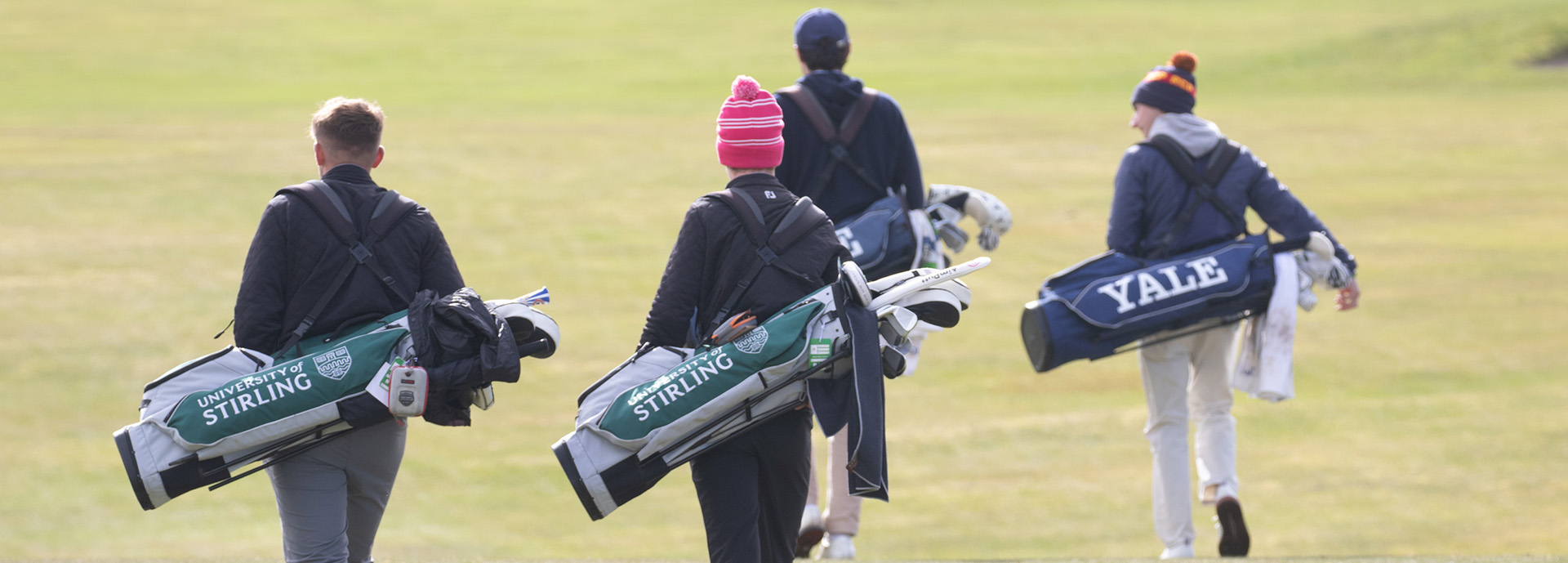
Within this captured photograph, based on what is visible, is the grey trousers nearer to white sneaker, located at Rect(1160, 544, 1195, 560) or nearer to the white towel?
white sneaker, located at Rect(1160, 544, 1195, 560)

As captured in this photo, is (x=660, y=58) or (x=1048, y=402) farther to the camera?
(x=660, y=58)

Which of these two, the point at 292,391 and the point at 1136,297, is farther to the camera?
the point at 1136,297

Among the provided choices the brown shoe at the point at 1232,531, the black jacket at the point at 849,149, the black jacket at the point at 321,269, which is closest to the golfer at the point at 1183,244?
the brown shoe at the point at 1232,531

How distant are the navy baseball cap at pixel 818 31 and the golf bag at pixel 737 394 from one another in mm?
2299

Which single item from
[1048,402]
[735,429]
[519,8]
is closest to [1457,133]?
[1048,402]

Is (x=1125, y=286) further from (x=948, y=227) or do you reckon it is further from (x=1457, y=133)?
(x=1457, y=133)

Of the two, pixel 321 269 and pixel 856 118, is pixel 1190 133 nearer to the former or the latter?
pixel 856 118

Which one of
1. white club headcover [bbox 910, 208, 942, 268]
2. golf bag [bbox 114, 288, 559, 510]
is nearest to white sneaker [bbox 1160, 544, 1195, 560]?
white club headcover [bbox 910, 208, 942, 268]

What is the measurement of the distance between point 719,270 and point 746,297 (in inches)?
4.1

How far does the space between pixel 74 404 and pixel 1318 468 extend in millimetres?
9412

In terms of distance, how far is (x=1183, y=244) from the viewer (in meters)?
6.77

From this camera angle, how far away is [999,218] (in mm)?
7223

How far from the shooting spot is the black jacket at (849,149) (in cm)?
647

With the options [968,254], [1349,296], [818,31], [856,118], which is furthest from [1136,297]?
[968,254]
